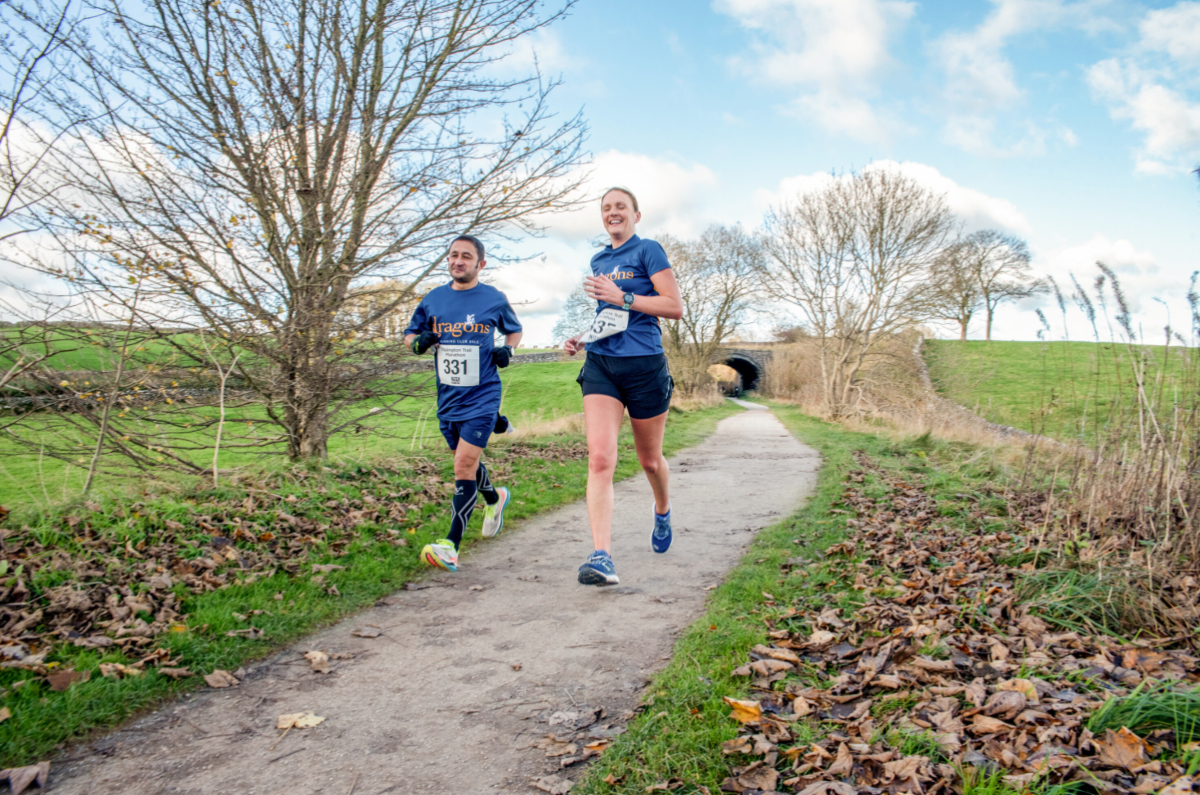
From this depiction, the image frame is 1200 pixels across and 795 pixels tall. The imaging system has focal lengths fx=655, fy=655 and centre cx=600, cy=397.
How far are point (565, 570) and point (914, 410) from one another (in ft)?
62.2

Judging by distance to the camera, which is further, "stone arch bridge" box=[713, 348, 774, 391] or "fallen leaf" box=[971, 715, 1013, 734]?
"stone arch bridge" box=[713, 348, 774, 391]

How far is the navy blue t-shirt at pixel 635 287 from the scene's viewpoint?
14.6ft

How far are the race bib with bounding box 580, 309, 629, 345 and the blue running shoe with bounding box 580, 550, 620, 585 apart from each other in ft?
4.83

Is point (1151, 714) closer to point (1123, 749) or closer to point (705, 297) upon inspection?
point (1123, 749)

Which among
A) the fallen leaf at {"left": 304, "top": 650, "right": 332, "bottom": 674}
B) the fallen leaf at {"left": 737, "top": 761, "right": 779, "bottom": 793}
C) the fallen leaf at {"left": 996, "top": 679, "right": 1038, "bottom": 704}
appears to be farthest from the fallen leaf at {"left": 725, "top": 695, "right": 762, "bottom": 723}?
the fallen leaf at {"left": 304, "top": 650, "right": 332, "bottom": 674}

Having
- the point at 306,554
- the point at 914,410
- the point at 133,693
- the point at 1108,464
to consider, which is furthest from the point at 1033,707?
the point at 914,410

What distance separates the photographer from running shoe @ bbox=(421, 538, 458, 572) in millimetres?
4668

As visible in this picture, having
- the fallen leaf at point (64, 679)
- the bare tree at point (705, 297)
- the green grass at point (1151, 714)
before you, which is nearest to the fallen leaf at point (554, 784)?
the green grass at point (1151, 714)

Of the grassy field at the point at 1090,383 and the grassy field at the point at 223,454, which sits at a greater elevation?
the grassy field at the point at 1090,383

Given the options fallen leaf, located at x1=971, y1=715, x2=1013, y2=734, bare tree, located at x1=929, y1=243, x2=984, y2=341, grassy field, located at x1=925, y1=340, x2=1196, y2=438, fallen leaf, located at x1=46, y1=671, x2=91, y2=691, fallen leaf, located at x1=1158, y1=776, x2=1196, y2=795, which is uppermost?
bare tree, located at x1=929, y1=243, x2=984, y2=341

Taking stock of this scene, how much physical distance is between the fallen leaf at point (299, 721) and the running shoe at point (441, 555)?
185 cm

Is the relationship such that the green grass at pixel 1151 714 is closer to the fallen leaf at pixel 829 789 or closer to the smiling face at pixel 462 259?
the fallen leaf at pixel 829 789

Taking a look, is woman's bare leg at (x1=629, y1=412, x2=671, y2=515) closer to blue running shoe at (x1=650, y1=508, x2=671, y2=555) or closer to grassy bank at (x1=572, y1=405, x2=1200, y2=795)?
blue running shoe at (x1=650, y1=508, x2=671, y2=555)

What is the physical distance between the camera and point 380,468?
725 cm
